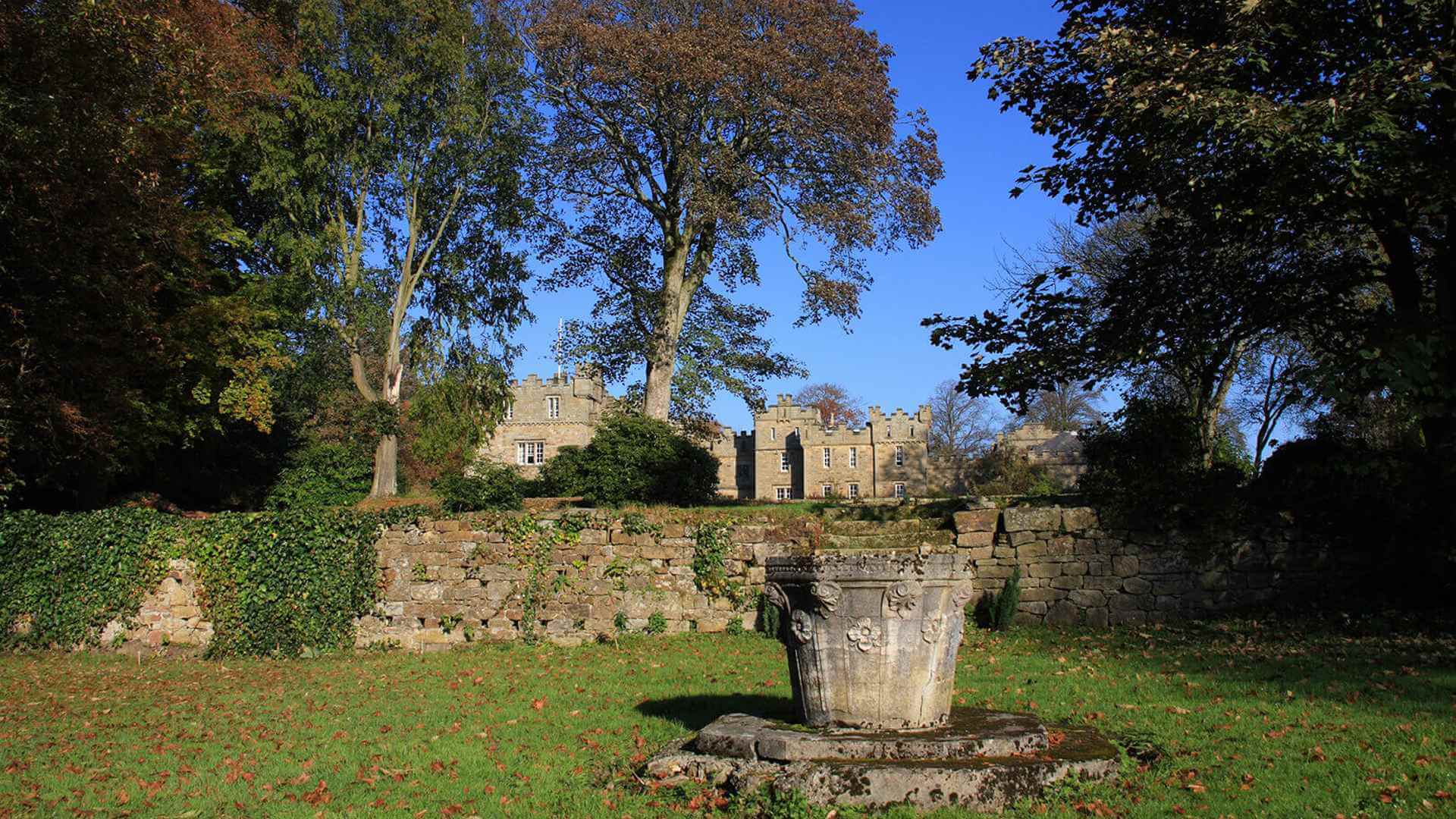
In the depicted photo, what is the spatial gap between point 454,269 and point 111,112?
43.0 feet

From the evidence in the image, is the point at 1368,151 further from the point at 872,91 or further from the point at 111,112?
the point at 111,112

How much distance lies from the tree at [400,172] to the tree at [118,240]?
253cm

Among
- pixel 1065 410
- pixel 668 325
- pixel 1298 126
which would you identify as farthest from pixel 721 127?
pixel 1065 410

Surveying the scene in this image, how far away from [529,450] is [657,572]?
45.1 meters

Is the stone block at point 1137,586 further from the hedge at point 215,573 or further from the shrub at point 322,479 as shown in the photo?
the shrub at point 322,479

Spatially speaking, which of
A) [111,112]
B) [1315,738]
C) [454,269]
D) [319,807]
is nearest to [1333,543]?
[1315,738]

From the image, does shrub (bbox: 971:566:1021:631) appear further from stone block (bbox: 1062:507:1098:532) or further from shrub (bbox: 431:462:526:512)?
shrub (bbox: 431:462:526:512)

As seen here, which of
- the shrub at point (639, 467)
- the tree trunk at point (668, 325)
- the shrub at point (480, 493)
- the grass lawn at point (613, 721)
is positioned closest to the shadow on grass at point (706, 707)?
the grass lawn at point (613, 721)

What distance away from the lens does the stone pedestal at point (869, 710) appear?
5.71m

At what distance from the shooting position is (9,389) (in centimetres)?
1309

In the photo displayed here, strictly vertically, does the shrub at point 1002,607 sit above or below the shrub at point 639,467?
below

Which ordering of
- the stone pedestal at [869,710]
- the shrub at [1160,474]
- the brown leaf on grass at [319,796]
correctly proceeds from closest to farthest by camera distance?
the stone pedestal at [869,710] → the brown leaf on grass at [319,796] → the shrub at [1160,474]

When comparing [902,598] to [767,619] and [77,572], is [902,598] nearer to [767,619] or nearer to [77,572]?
[767,619]

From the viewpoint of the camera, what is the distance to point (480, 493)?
46.6 feet
